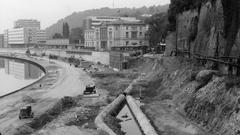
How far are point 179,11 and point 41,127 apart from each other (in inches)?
1896

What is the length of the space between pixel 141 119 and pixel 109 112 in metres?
5.31

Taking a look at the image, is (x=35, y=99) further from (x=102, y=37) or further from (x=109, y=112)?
(x=102, y=37)

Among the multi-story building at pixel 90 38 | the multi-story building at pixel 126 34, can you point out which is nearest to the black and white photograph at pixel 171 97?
the multi-story building at pixel 126 34

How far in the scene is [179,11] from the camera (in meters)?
71.8

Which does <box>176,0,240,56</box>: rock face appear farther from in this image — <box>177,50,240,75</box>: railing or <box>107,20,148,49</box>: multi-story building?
<box>107,20,148,49</box>: multi-story building

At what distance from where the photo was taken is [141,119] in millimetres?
35000

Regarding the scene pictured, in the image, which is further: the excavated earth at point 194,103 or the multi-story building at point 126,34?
the multi-story building at point 126,34

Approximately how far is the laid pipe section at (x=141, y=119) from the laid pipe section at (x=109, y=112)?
1.48m

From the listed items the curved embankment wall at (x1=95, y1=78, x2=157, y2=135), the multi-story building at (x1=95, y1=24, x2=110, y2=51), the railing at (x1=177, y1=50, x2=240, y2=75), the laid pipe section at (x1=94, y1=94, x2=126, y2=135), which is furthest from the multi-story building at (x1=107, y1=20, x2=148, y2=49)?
the laid pipe section at (x1=94, y1=94, x2=126, y2=135)

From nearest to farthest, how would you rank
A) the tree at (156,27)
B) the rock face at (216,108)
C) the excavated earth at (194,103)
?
the rock face at (216,108) < the excavated earth at (194,103) < the tree at (156,27)

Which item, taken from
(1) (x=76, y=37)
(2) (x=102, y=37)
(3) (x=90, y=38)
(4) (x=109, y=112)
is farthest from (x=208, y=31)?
(1) (x=76, y=37)

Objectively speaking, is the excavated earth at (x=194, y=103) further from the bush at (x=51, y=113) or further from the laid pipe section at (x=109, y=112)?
the bush at (x=51, y=113)

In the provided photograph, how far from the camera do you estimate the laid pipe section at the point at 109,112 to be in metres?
31.6

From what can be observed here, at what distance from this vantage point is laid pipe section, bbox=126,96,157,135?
1204 inches
